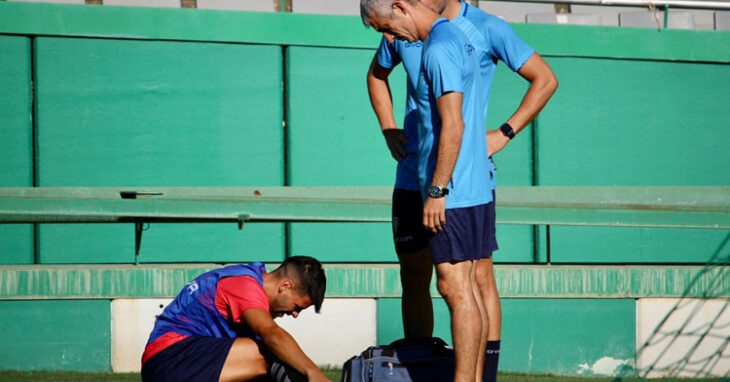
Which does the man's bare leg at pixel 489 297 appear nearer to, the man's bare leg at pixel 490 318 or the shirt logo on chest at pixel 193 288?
the man's bare leg at pixel 490 318

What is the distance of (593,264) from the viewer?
6312 millimetres

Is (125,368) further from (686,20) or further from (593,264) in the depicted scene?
(686,20)

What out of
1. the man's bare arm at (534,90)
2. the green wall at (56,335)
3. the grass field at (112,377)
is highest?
the man's bare arm at (534,90)

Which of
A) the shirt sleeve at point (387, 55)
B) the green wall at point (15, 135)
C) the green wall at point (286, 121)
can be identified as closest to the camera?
the shirt sleeve at point (387, 55)

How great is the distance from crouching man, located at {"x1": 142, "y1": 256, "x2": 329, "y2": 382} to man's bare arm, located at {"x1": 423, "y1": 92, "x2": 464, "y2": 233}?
2.14ft

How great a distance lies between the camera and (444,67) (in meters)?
2.83

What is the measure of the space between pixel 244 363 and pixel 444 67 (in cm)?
143

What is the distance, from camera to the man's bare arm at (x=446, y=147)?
110 inches

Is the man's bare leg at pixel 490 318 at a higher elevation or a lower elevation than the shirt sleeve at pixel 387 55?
lower

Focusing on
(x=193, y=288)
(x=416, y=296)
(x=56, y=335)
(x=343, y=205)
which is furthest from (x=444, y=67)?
(x=56, y=335)

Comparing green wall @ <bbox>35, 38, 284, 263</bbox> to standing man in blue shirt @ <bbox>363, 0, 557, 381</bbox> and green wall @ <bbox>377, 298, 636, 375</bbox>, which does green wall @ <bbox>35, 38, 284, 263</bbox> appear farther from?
standing man in blue shirt @ <bbox>363, 0, 557, 381</bbox>

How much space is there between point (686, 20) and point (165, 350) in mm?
5739

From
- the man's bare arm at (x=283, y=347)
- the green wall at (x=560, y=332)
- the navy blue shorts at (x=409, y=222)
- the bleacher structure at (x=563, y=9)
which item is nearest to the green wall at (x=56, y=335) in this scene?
the green wall at (x=560, y=332)

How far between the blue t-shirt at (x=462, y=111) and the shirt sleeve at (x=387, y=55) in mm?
584
